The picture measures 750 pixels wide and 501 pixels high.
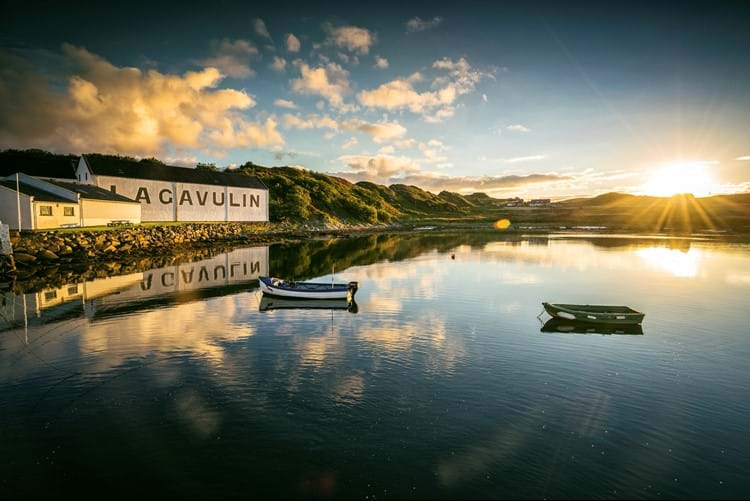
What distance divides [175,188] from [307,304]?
6342 centimetres

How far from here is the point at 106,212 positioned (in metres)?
61.8

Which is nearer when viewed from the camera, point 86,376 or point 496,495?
point 496,495

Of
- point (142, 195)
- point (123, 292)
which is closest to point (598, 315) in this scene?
point (123, 292)

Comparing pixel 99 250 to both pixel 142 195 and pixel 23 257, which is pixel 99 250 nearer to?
pixel 23 257

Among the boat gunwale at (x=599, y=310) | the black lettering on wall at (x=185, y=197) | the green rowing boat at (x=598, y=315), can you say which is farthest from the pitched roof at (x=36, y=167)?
the boat gunwale at (x=599, y=310)

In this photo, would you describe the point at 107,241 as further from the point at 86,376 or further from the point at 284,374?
the point at 284,374

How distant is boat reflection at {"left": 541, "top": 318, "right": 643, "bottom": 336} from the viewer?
25594 mm

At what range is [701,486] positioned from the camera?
36.4 ft

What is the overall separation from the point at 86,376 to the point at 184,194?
7319 cm

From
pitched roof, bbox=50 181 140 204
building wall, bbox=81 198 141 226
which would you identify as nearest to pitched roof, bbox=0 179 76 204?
pitched roof, bbox=50 181 140 204

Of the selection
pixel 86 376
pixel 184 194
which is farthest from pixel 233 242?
pixel 86 376

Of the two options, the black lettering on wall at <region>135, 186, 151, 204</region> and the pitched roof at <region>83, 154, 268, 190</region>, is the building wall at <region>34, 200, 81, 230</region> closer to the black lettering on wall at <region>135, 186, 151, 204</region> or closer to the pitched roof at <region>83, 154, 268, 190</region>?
the pitched roof at <region>83, 154, 268, 190</region>

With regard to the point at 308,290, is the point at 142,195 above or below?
above

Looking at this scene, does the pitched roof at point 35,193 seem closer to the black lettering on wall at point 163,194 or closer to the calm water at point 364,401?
the black lettering on wall at point 163,194
